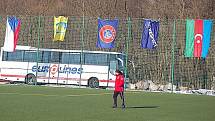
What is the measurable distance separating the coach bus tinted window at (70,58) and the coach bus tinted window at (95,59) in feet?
2.31

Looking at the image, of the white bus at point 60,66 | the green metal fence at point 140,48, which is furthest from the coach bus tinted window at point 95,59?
the green metal fence at point 140,48

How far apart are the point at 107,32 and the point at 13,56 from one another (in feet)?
29.8

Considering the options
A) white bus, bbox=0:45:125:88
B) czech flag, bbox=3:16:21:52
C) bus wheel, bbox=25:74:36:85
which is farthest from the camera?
bus wheel, bbox=25:74:36:85

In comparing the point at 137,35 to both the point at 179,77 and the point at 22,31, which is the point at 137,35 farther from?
the point at 22,31

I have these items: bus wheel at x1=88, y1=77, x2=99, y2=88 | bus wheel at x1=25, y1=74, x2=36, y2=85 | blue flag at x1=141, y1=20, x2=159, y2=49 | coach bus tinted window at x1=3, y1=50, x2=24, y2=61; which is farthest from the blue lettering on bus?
blue flag at x1=141, y1=20, x2=159, y2=49

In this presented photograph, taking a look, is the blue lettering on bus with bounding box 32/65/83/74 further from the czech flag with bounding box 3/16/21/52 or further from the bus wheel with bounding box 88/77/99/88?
the czech flag with bounding box 3/16/21/52

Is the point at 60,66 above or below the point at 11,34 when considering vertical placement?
below

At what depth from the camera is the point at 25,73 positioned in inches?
1660

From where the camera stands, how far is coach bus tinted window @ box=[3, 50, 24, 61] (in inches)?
1688

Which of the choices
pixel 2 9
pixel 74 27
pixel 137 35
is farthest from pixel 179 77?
pixel 2 9

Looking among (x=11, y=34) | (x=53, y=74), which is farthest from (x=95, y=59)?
(x=11, y=34)

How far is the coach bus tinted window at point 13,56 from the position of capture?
4288 cm

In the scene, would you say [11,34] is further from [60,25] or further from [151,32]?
[151,32]

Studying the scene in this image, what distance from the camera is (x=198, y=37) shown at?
114 feet
